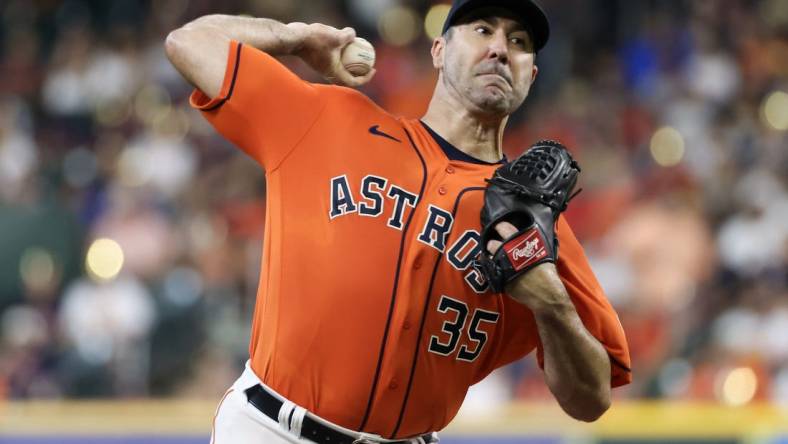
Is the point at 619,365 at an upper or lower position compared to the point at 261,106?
lower

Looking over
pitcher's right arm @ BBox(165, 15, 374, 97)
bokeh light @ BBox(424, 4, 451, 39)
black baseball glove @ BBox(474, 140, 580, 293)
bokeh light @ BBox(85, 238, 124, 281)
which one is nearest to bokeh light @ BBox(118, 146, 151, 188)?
bokeh light @ BBox(85, 238, 124, 281)

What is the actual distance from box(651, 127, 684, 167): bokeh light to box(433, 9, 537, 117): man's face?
520cm

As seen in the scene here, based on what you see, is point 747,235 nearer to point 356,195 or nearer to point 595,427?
point 595,427

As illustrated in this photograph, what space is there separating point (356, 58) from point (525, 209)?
0.73m

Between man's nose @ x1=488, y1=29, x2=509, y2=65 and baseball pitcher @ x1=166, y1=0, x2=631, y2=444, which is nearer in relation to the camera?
baseball pitcher @ x1=166, y1=0, x2=631, y2=444

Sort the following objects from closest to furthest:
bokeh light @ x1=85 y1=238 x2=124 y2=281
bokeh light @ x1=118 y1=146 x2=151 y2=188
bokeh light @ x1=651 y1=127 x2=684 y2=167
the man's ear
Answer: the man's ear → bokeh light @ x1=85 y1=238 x2=124 y2=281 → bokeh light @ x1=651 y1=127 x2=684 y2=167 → bokeh light @ x1=118 y1=146 x2=151 y2=188

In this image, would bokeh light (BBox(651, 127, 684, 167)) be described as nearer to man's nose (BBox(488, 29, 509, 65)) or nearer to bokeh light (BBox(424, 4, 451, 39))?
bokeh light (BBox(424, 4, 451, 39))

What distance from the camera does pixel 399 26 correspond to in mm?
10578

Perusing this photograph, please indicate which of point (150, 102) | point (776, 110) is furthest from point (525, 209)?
point (150, 102)

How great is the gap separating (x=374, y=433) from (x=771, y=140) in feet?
19.1

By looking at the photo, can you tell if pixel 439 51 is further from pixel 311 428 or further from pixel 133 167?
pixel 133 167

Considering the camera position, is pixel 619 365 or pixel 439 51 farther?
pixel 439 51

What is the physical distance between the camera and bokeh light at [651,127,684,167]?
28.3ft

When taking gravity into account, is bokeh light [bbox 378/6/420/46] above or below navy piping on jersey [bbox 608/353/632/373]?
above
